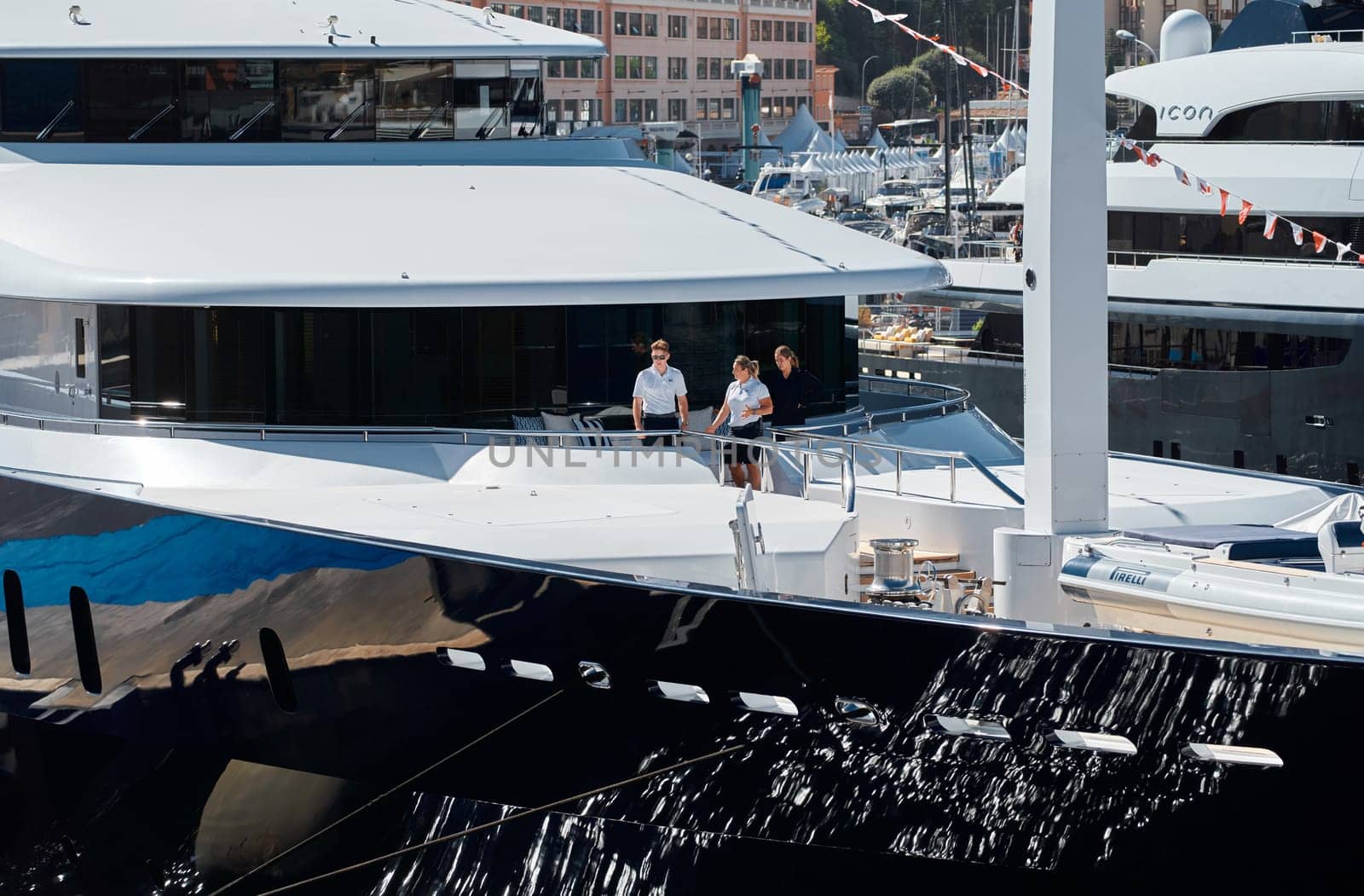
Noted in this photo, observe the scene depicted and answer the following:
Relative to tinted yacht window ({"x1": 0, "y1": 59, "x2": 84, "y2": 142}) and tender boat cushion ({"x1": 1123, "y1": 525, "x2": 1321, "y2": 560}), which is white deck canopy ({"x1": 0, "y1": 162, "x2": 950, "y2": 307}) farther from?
tender boat cushion ({"x1": 1123, "y1": 525, "x2": 1321, "y2": 560})

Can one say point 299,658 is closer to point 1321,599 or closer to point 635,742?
point 635,742

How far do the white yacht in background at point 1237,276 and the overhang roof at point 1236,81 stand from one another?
21 millimetres

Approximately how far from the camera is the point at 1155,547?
8.43 metres

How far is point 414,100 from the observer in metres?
13.2

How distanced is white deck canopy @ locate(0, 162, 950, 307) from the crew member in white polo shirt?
48 cm

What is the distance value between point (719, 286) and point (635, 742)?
3.32 meters

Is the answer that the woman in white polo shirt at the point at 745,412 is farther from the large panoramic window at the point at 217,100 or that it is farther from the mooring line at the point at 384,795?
the large panoramic window at the point at 217,100

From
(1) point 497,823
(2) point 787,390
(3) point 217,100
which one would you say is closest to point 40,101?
(3) point 217,100

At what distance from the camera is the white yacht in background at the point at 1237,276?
19.7 metres

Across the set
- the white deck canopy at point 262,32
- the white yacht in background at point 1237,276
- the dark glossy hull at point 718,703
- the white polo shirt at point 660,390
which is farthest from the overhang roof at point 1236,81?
the dark glossy hull at point 718,703

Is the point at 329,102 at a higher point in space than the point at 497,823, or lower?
higher

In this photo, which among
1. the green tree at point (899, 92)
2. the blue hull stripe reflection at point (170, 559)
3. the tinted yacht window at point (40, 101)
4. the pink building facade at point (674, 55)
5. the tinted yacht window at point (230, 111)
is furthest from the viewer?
the green tree at point (899, 92)

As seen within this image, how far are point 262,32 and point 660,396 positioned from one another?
4.45m

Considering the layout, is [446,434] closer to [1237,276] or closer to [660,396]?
[660,396]
